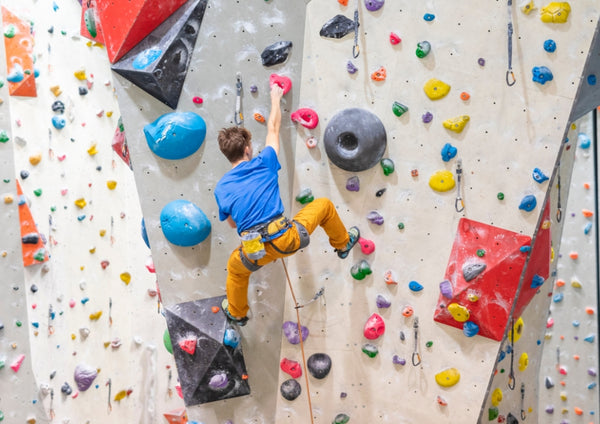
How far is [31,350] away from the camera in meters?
4.48

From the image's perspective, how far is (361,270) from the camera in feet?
12.4

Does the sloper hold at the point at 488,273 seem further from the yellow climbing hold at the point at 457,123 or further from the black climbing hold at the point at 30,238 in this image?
the black climbing hold at the point at 30,238

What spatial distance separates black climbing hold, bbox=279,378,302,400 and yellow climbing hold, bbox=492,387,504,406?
1.17 meters

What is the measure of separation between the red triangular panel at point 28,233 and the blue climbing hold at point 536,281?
10.5 feet

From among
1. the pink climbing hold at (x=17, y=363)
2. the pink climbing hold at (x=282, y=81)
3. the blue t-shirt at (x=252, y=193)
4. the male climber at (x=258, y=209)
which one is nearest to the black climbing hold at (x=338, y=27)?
the pink climbing hold at (x=282, y=81)

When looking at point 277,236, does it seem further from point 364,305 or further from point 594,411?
point 594,411

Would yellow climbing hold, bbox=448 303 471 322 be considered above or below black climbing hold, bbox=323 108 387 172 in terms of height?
below

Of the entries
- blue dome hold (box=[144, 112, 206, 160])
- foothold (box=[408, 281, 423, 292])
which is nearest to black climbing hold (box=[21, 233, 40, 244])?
blue dome hold (box=[144, 112, 206, 160])

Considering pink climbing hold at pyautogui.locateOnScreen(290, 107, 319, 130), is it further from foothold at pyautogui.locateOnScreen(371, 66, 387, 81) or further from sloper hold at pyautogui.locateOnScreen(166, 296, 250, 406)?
sloper hold at pyautogui.locateOnScreen(166, 296, 250, 406)

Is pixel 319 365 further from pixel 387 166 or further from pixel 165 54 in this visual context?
pixel 165 54

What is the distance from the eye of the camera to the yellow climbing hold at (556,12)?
321 cm

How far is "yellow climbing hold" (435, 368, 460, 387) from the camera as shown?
3.75m

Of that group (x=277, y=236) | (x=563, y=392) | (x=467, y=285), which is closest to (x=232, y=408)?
(x=277, y=236)

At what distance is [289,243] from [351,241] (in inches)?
19.8
